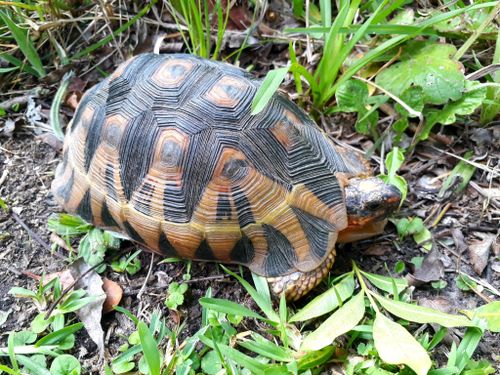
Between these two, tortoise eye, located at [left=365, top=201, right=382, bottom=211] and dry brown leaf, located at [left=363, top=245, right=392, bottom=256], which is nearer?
tortoise eye, located at [left=365, top=201, right=382, bottom=211]

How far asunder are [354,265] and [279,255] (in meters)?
0.34

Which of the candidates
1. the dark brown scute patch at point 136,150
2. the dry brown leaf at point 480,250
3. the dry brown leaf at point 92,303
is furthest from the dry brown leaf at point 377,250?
the dry brown leaf at point 92,303

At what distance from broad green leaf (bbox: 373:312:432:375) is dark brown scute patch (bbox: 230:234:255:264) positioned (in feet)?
1.81

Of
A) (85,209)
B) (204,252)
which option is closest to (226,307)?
(204,252)

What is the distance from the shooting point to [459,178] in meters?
2.37

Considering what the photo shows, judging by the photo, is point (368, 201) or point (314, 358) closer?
point (314, 358)

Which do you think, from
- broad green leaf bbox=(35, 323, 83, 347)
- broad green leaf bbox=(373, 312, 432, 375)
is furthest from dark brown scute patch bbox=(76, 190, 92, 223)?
broad green leaf bbox=(373, 312, 432, 375)

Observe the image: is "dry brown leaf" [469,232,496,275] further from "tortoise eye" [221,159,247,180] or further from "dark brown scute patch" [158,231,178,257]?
"dark brown scute patch" [158,231,178,257]

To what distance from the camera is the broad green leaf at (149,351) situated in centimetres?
171

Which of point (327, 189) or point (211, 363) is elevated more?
point (327, 189)

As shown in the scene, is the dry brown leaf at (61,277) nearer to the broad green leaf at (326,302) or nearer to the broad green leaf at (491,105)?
the broad green leaf at (326,302)

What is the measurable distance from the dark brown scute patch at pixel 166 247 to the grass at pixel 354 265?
13 centimetres

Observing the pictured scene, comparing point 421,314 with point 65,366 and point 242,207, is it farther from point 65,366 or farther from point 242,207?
point 65,366

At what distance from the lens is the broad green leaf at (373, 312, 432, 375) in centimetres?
161
